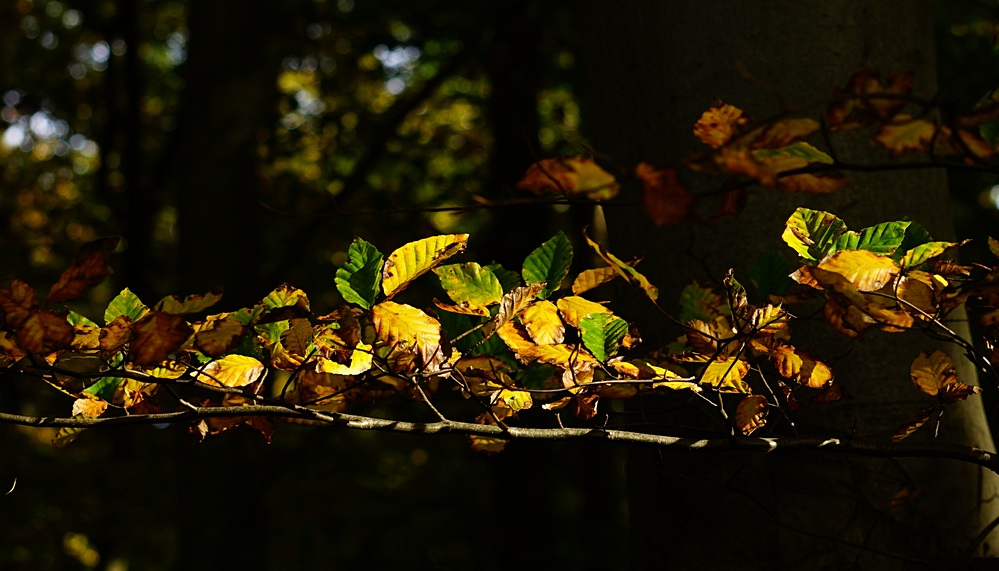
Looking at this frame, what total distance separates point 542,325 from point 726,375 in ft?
0.80

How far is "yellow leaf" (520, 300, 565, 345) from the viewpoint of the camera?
3.34 feet

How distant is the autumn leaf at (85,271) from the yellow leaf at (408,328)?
0.95ft

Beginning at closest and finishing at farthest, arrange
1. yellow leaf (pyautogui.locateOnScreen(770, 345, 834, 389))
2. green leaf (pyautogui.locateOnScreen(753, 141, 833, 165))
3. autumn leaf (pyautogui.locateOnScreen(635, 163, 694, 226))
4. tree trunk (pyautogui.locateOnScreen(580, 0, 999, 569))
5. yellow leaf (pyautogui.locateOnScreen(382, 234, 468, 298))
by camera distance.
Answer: autumn leaf (pyautogui.locateOnScreen(635, 163, 694, 226)) < green leaf (pyautogui.locateOnScreen(753, 141, 833, 165)) < yellow leaf (pyautogui.locateOnScreen(382, 234, 468, 298)) < yellow leaf (pyautogui.locateOnScreen(770, 345, 834, 389)) < tree trunk (pyautogui.locateOnScreen(580, 0, 999, 569))

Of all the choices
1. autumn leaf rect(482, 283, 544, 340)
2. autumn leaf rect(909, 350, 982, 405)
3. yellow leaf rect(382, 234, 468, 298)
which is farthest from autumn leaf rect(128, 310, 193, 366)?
autumn leaf rect(909, 350, 982, 405)

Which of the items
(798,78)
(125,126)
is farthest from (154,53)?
(798,78)

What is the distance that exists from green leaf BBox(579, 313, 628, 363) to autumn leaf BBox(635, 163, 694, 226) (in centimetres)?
44

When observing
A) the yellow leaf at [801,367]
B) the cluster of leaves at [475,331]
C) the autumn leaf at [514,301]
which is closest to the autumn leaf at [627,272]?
the cluster of leaves at [475,331]

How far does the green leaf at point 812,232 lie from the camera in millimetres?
985

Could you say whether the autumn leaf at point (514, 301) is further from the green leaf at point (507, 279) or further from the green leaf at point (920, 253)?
the green leaf at point (920, 253)

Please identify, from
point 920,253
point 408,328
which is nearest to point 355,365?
point 408,328

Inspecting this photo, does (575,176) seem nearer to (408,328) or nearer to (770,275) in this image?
(408,328)

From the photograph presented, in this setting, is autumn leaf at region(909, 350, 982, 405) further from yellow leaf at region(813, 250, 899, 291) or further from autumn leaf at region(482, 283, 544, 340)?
autumn leaf at region(482, 283, 544, 340)

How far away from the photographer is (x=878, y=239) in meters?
0.97

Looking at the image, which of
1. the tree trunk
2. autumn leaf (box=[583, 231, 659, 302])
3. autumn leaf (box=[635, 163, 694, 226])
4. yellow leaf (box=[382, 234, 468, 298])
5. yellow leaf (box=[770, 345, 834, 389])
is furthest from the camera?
the tree trunk
